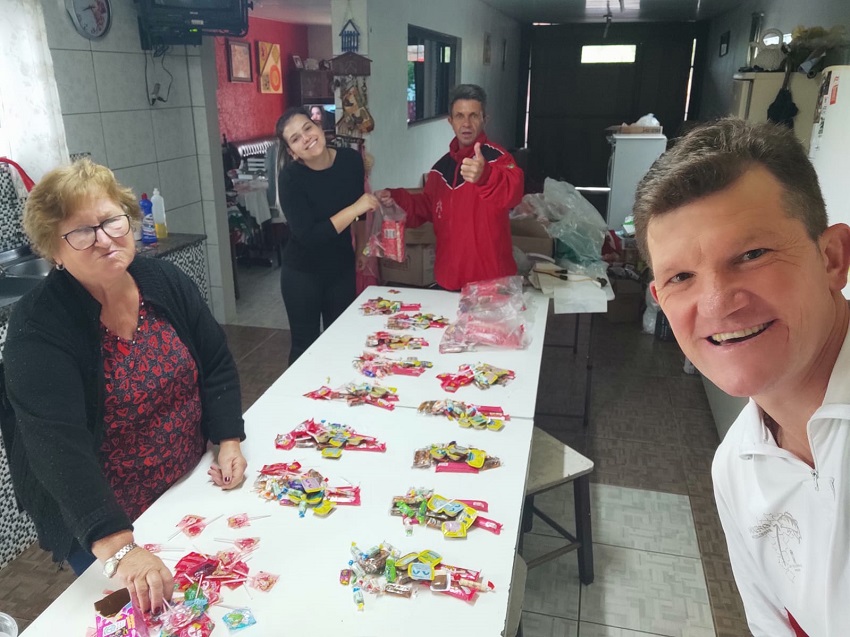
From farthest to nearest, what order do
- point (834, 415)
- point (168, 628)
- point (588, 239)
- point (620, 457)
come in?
point (588, 239), point (620, 457), point (168, 628), point (834, 415)

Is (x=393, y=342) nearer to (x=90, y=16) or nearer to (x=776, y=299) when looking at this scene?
(x=776, y=299)

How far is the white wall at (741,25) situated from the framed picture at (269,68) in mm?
5509

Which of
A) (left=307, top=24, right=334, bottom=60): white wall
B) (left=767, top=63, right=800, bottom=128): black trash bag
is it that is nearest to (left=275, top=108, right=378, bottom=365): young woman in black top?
(left=767, top=63, right=800, bottom=128): black trash bag

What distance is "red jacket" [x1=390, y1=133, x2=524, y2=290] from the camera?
2.72m

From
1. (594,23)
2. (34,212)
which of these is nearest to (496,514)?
(34,212)

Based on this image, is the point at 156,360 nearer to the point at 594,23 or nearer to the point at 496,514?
the point at 496,514

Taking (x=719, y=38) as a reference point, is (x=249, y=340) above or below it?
below

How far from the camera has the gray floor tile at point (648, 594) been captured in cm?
216

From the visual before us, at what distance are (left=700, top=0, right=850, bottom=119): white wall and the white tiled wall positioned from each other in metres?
2.95

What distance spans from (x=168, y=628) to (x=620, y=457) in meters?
2.41

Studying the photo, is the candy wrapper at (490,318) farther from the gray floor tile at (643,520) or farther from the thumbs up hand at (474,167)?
the gray floor tile at (643,520)

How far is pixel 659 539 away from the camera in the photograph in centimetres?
256

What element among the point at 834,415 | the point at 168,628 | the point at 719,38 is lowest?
the point at 168,628

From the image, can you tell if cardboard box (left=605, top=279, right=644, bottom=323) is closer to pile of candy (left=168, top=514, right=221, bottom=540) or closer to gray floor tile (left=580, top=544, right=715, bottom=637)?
gray floor tile (left=580, top=544, right=715, bottom=637)
